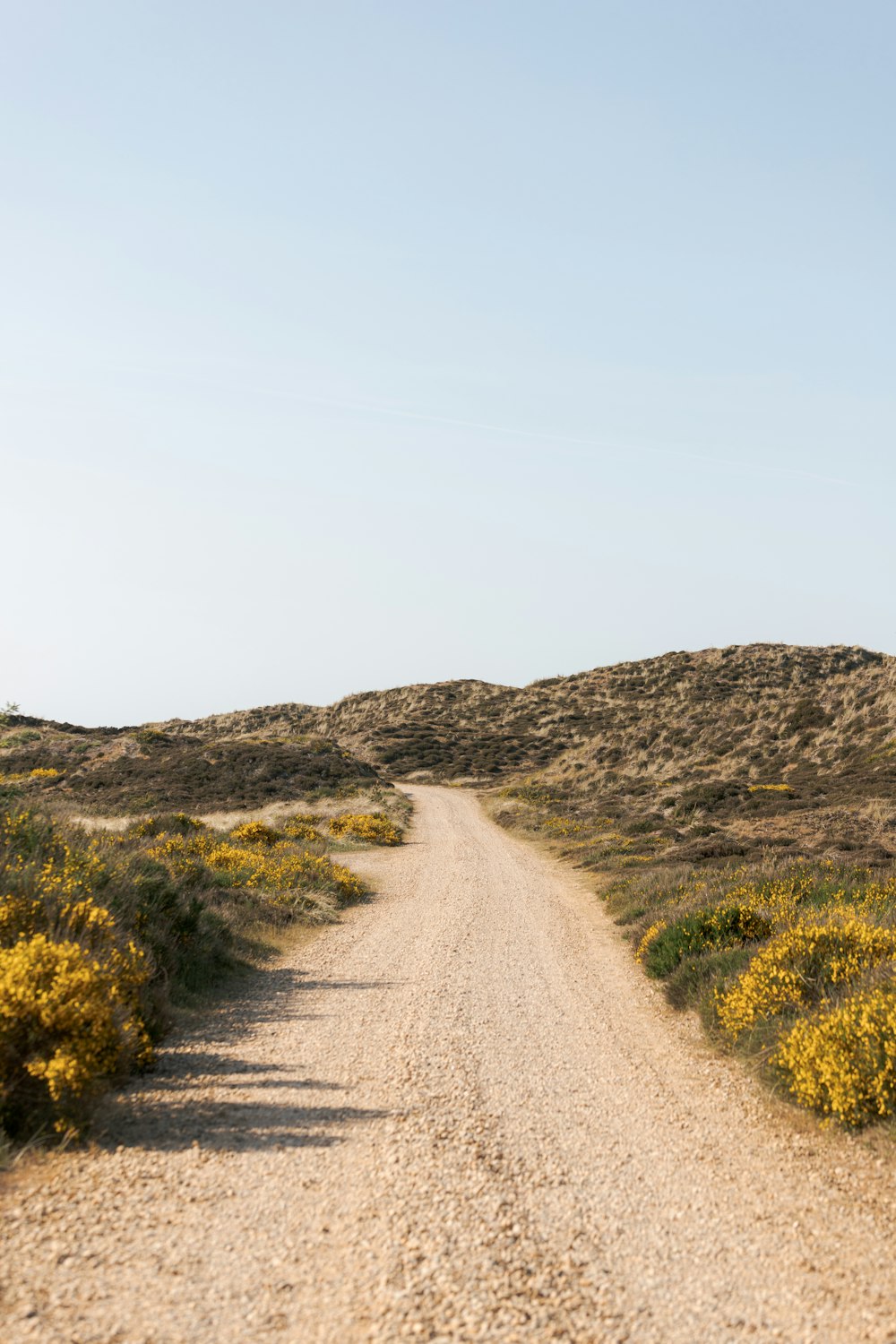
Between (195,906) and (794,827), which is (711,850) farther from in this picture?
(195,906)

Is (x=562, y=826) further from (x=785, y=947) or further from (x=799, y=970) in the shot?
(x=799, y=970)

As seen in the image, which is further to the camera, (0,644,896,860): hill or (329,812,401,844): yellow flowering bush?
(329,812,401,844): yellow flowering bush

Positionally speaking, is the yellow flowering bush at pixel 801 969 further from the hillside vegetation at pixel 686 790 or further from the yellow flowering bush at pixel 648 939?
the yellow flowering bush at pixel 648 939

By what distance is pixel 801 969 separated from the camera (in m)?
8.82

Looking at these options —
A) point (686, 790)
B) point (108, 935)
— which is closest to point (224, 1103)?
point (108, 935)

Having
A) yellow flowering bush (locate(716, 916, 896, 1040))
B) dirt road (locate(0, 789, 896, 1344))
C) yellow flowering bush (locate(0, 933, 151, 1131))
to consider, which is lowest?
dirt road (locate(0, 789, 896, 1344))

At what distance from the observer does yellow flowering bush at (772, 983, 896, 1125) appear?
6297mm

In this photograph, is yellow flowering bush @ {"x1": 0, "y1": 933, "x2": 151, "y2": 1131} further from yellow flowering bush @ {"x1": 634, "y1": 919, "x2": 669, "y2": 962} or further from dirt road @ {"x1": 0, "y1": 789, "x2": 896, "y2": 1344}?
yellow flowering bush @ {"x1": 634, "y1": 919, "x2": 669, "y2": 962}

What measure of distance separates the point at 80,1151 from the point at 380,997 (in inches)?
203

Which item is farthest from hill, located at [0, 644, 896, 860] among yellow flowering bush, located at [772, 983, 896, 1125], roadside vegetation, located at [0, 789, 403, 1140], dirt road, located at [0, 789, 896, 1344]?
dirt road, located at [0, 789, 896, 1344]

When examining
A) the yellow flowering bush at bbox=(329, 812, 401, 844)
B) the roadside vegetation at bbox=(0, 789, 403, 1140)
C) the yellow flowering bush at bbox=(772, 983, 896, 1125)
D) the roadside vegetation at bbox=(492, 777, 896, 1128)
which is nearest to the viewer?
the roadside vegetation at bbox=(0, 789, 403, 1140)

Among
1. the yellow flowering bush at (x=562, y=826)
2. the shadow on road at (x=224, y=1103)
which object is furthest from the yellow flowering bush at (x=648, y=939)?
A: the yellow flowering bush at (x=562, y=826)

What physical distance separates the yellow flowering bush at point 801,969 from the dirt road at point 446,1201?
1.94 ft

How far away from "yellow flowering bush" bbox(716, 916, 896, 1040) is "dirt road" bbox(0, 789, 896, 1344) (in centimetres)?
59
